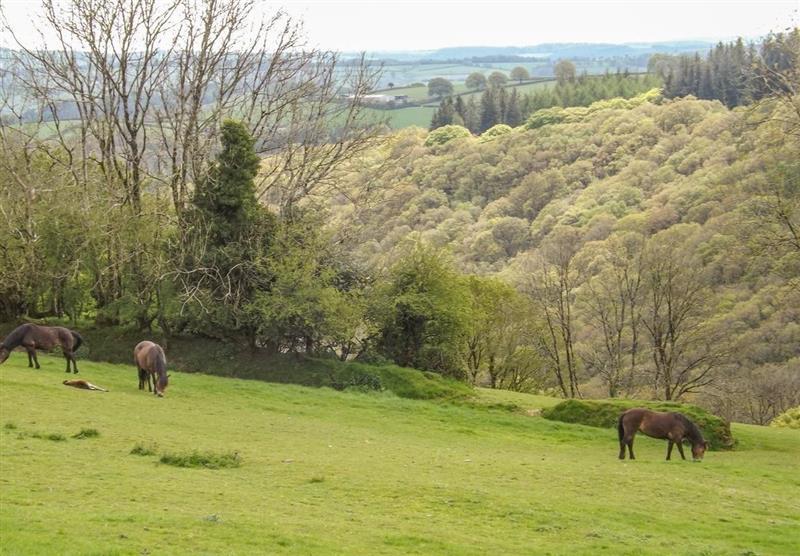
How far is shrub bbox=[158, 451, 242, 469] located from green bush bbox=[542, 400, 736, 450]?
759 inches

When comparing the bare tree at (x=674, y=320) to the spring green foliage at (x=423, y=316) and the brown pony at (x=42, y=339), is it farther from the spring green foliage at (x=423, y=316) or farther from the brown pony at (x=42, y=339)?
the brown pony at (x=42, y=339)

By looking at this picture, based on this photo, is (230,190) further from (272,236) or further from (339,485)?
(339,485)

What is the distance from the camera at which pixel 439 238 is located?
151 m

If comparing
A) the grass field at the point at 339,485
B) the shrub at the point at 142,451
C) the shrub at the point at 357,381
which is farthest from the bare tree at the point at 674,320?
the shrub at the point at 142,451

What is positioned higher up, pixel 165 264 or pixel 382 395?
pixel 165 264

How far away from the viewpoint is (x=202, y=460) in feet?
69.4

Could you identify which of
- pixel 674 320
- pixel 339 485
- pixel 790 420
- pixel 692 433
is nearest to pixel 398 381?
pixel 692 433

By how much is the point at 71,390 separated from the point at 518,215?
142935 mm

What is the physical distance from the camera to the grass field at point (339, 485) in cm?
1484

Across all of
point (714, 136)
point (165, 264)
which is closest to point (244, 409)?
point (165, 264)

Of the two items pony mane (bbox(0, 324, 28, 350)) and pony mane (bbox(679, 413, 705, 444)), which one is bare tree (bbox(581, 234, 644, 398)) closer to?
pony mane (bbox(679, 413, 705, 444))

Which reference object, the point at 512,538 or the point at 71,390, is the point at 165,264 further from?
the point at 512,538

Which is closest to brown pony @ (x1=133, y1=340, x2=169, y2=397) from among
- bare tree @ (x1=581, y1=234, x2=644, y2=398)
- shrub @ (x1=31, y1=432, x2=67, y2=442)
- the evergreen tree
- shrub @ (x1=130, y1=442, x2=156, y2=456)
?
shrub @ (x1=31, y1=432, x2=67, y2=442)

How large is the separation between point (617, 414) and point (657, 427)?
934cm
